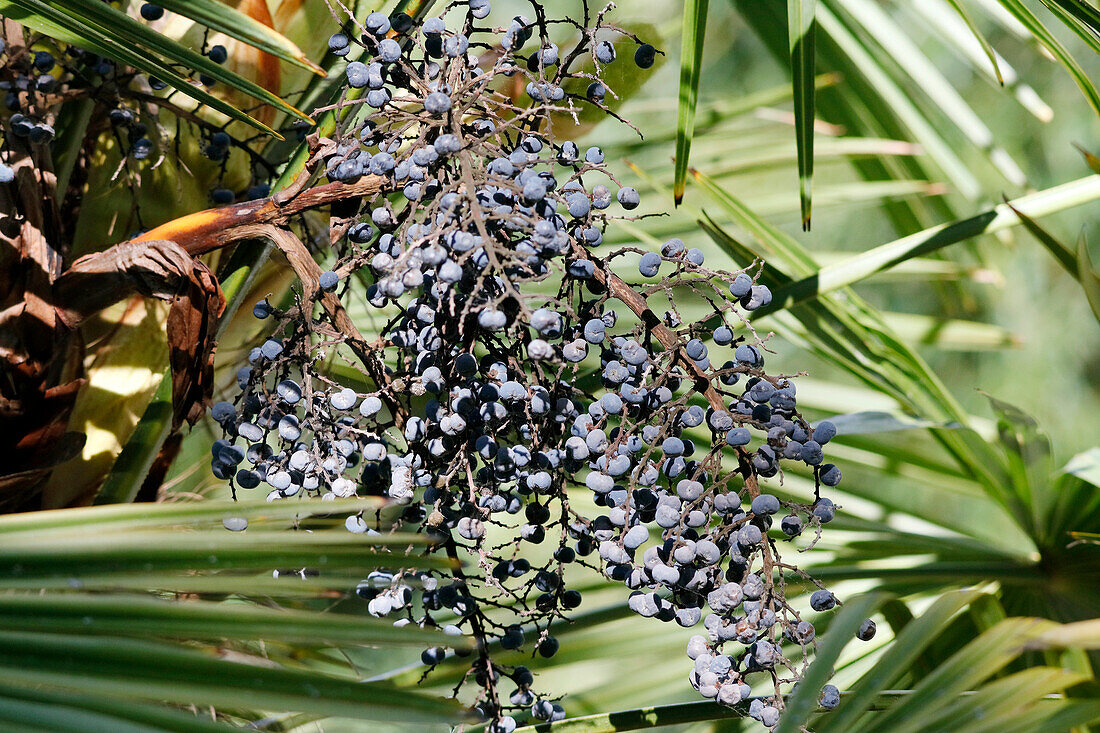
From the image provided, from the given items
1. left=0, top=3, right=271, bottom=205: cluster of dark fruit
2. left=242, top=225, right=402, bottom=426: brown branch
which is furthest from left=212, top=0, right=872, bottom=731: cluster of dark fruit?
left=0, top=3, right=271, bottom=205: cluster of dark fruit

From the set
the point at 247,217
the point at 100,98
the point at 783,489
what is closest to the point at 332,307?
the point at 247,217

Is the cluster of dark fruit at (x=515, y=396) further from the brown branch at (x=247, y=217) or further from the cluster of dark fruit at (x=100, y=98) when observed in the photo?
the cluster of dark fruit at (x=100, y=98)

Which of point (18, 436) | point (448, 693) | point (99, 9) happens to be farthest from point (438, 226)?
point (448, 693)

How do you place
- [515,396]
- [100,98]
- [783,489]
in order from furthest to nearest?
[783,489] < [100,98] < [515,396]

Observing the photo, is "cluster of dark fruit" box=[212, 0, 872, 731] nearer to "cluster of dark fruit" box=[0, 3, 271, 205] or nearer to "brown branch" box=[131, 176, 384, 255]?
"brown branch" box=[131, 176, 384, 255]

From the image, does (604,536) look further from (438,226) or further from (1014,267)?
(1014,267)

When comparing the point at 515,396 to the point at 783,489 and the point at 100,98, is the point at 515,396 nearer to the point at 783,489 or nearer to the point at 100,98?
the point at 100,98

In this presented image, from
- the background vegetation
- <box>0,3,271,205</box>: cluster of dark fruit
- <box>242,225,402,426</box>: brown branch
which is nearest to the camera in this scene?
the background vegetation

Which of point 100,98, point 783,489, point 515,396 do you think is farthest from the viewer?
point 783,489
